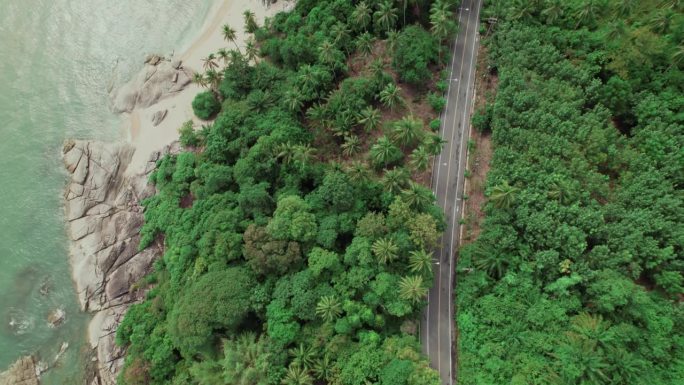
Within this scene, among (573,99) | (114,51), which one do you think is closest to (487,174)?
(573,99)

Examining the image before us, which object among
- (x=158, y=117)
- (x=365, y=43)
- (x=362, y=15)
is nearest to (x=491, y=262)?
(x=365, y=43)

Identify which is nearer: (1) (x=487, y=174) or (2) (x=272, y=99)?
(1) (x=487, y=174)

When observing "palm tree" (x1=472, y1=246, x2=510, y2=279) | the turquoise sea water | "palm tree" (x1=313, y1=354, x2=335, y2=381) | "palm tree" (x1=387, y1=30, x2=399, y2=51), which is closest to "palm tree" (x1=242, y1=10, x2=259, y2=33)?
the turquoise sea water

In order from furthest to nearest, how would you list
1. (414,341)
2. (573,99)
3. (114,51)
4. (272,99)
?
(114,51), (272,99), (573,99), (414,341)

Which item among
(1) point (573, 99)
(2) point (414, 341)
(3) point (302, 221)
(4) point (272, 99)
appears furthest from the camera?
(4) point (272, 99)

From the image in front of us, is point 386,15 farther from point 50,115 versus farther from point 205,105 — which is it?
point 50,115

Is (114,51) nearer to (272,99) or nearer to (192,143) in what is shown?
(192,143)

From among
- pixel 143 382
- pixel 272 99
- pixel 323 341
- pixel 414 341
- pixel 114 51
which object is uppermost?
pixel 114 51
